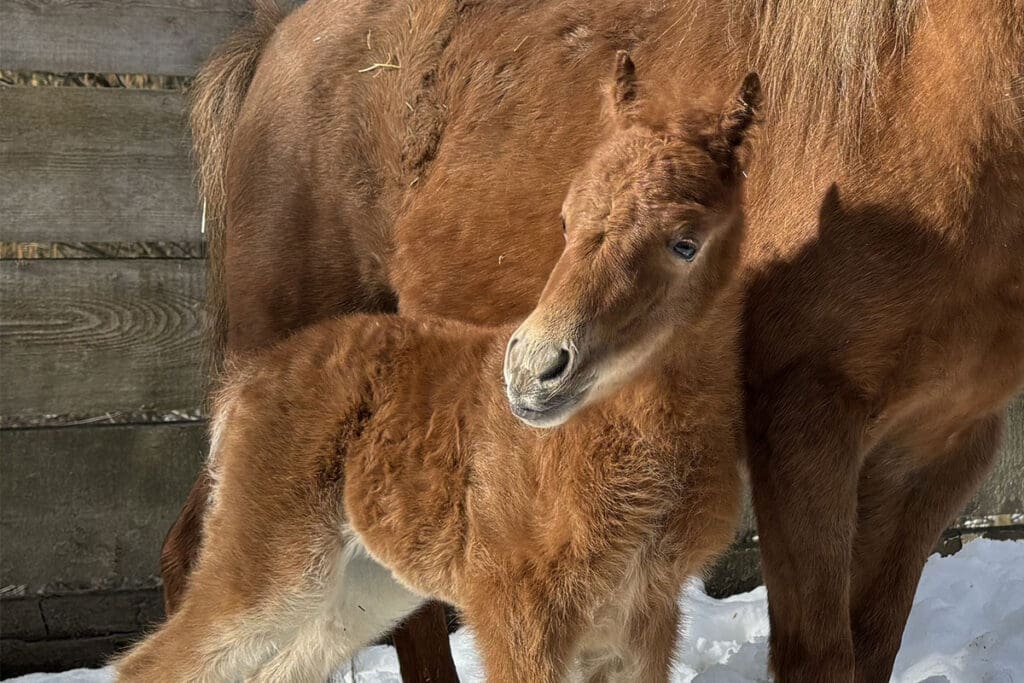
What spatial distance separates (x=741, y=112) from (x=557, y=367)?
0.75 meters

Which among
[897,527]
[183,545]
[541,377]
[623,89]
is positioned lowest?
[183,545]

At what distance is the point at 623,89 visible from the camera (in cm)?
274

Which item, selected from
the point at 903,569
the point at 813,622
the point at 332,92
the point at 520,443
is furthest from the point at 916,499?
the point at 332,92

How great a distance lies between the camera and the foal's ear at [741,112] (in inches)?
101

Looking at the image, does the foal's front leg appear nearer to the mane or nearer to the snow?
the mane

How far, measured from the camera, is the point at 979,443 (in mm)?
3127

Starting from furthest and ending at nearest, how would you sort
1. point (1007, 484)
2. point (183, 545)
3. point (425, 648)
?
point (1007, 484) < point (425, 648) < point (183, 545)

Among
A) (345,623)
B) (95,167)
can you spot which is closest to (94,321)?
(95,167)

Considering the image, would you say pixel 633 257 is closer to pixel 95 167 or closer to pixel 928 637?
pixel 928 637

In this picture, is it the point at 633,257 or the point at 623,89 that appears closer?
the point at 633,257

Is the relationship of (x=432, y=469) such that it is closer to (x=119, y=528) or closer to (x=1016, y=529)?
(x=119, y=528)

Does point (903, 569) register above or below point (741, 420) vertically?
below

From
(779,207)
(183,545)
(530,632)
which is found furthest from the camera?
(183,545)

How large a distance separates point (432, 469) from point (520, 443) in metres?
0.24
